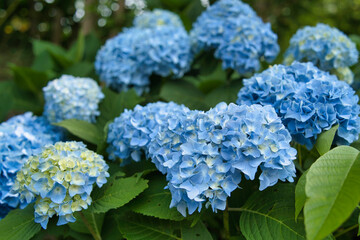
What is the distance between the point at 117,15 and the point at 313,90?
2.18 m

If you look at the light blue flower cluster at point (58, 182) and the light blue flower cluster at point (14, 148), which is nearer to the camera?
the light blue flower cluster at point (58, 182)

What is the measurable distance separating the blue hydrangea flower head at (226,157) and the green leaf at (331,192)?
0.35 ft

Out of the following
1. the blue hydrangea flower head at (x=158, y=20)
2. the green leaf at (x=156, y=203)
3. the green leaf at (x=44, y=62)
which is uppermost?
the blue hydrangea flower head at (x=158, y=20)

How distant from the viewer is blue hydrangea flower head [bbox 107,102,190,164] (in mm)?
1166

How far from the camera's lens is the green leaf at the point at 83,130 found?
4.48ft

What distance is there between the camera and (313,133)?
106cm

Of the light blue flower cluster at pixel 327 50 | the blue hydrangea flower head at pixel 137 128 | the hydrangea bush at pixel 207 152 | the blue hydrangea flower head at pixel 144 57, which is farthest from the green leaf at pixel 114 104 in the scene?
the light blue flower cluster at pixel 327 50

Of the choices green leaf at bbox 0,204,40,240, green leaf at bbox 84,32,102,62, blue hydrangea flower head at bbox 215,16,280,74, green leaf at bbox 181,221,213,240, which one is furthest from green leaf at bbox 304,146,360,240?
green leaf at bbox 84,32,102,62

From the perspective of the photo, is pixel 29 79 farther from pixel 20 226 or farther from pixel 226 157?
pixel 226 157

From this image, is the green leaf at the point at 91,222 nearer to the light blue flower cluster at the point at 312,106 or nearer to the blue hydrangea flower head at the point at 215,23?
the light blue flower cluster at the point at 312,106

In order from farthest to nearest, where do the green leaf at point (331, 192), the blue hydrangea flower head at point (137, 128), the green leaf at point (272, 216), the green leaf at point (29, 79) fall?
the green leaf at point (29, 79) < the blue hydrangea flower head at point (137, 128) < the green leaf at point (272, 216) < the green leaf at point (331, 192)

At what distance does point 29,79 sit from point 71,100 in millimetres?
745

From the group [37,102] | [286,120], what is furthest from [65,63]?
[286,120]

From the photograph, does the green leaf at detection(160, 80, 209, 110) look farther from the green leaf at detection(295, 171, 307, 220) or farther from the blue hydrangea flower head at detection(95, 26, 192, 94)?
the green leaf at detection(295, 171, 307, 220)
